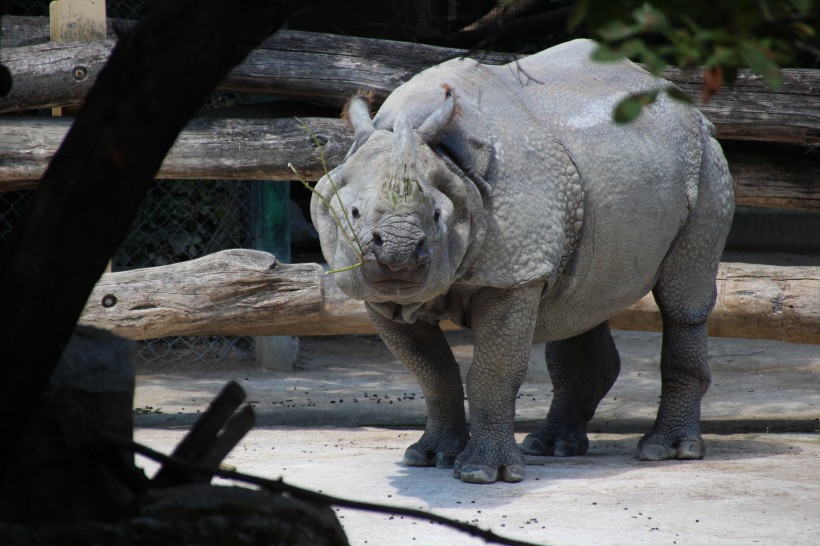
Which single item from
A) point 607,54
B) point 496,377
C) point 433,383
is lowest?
point 433,383

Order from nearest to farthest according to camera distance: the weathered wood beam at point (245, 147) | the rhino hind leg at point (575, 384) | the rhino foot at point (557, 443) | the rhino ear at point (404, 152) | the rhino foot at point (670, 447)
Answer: the rhino ear at point (404, 152) < the rhino foot at point (670, 447) < the rhino foot at point (557, 443) < the rhino hind leg at point (575, 384) < the weathered wood beam at point (245, 147)

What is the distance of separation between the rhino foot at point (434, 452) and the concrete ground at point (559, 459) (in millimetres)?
79

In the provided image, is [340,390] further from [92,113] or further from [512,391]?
[92,113]

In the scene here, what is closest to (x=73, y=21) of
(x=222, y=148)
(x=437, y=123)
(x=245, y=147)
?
(x=222, y=148)

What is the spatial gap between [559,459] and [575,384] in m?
0.59

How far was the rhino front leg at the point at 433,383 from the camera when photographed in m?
5.61

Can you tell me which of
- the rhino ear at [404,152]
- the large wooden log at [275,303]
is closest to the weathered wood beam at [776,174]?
the large wooden log at [275,303]

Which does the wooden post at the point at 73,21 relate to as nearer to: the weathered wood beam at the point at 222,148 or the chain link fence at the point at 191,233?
the weathered wood beam at the point at 222,148

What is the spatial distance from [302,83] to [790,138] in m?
3.18

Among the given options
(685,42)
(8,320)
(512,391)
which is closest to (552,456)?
(512,391)

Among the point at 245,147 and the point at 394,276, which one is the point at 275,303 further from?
the point at 394,276

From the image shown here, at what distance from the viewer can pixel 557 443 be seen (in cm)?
614

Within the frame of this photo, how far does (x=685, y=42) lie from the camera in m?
1.71

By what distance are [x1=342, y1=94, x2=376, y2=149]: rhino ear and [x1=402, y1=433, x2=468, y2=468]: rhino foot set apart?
4.96ft
